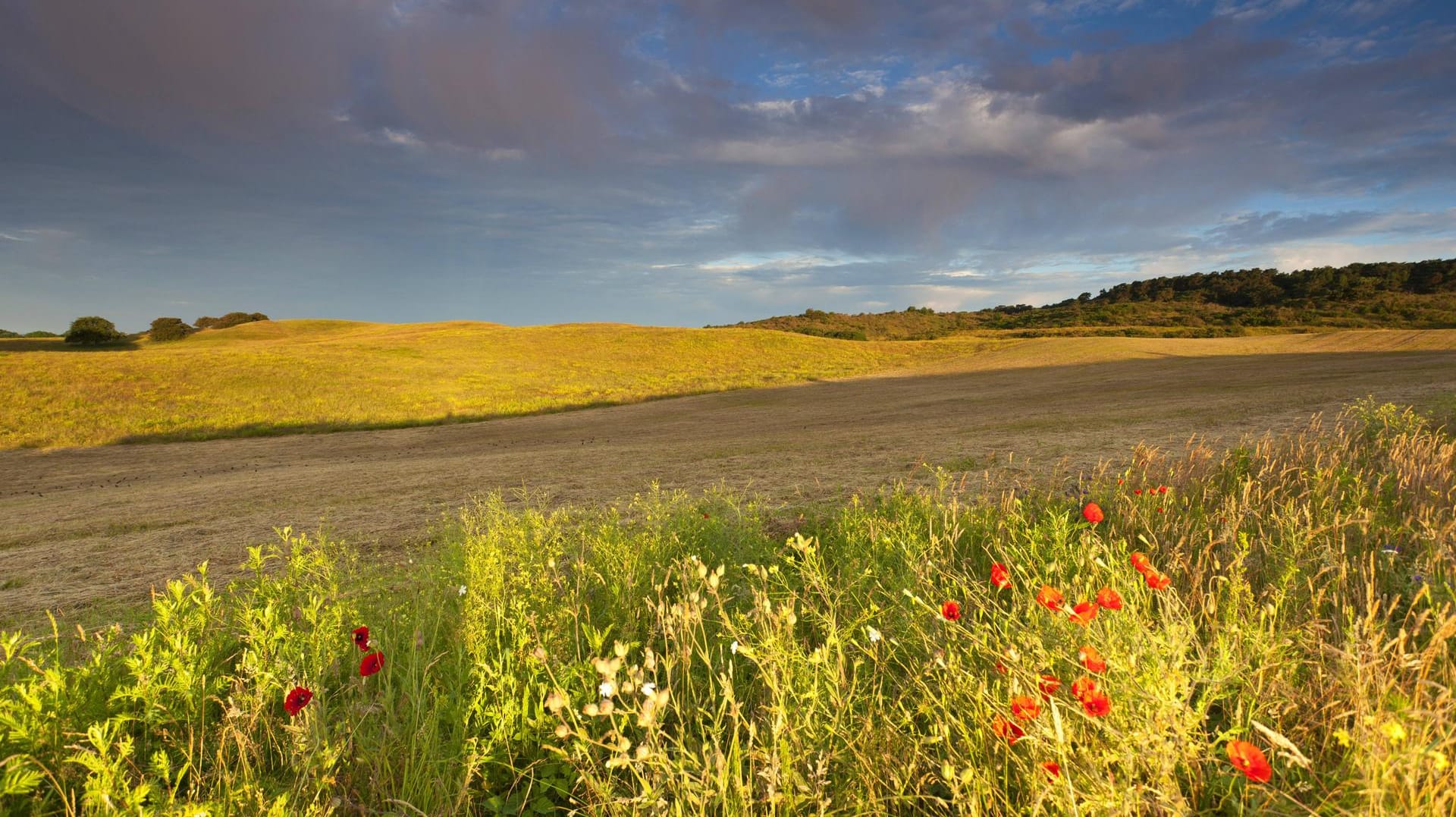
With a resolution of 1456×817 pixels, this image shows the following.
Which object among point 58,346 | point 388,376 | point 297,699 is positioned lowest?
point 388,376

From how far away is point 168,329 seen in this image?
64.8 meters

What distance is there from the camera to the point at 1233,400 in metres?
16.7

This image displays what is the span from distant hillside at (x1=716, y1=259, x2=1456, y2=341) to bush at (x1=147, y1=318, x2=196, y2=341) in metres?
60.3

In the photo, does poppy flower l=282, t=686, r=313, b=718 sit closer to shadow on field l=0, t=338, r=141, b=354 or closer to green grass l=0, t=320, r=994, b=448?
green grass l=0, t=320, r=994, b=448

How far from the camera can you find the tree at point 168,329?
212 ft

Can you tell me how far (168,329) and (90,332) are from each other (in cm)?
786

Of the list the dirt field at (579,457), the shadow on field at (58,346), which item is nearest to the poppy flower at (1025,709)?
the dirt field at (579,457)

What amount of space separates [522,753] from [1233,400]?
19.2 metres

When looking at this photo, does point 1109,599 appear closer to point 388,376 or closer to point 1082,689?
point 1082,689

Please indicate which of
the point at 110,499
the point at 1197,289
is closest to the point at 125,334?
the point at 110,499

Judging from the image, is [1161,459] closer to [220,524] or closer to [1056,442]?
[1056,442]

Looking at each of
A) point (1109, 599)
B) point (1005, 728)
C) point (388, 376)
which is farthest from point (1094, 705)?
point (388, 376)

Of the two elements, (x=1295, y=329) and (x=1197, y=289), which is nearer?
(x=1295, y=329)

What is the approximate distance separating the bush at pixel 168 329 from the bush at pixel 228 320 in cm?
1027
